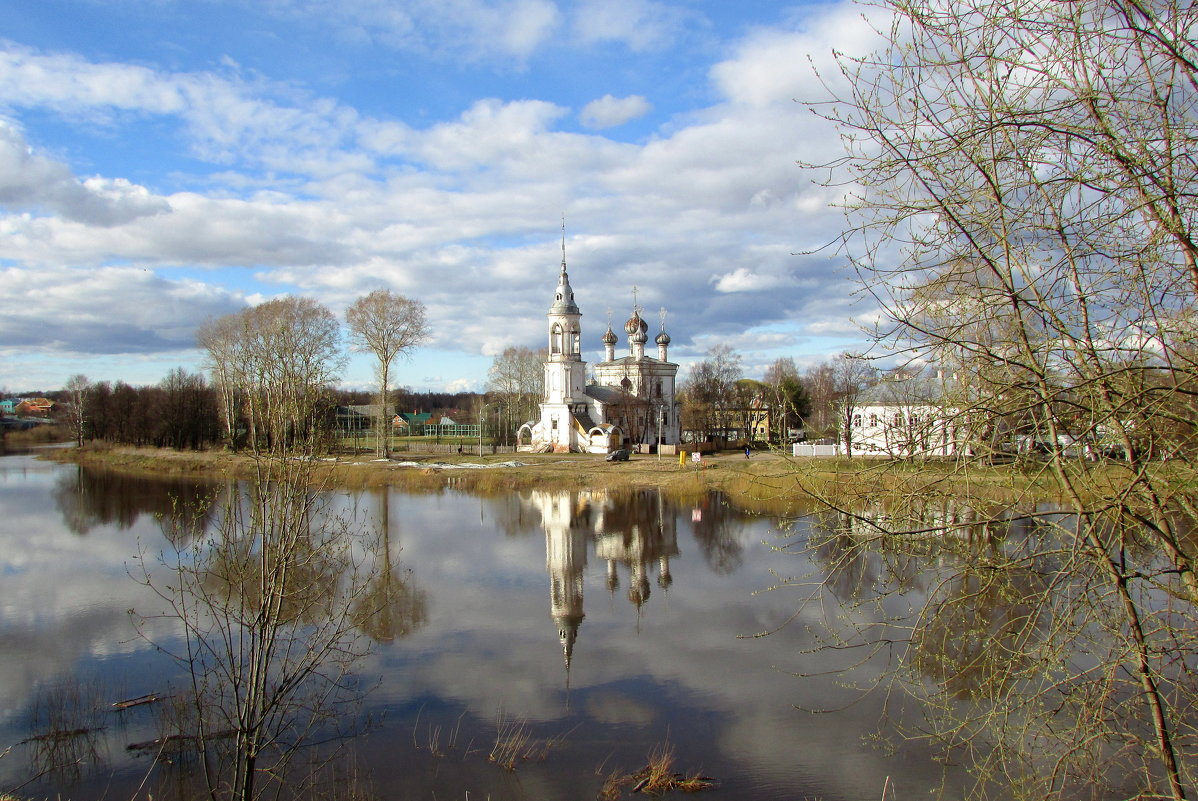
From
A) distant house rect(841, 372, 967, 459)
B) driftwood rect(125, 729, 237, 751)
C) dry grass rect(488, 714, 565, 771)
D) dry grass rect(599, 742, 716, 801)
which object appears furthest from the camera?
driftwood rect(125, 729, 237, 751)

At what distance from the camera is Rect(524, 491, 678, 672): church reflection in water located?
1318 cm

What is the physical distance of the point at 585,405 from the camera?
41.3 m

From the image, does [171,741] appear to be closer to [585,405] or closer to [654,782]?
[654,782]

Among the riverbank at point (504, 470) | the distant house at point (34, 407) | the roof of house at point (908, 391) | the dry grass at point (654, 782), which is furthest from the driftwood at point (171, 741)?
the distant house at point (34, 407)

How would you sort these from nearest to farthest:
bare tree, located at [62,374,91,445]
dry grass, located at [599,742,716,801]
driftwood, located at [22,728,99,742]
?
dry grass, located at [599,742,716,801] < driftwood, located at [22,728,99,742] < bare tree, located at [62,374,91,445]

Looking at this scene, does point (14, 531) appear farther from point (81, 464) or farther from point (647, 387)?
point (647, 387)

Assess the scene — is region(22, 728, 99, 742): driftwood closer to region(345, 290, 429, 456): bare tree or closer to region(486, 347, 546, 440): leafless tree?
region(345, 290, 429, 456): bare tree

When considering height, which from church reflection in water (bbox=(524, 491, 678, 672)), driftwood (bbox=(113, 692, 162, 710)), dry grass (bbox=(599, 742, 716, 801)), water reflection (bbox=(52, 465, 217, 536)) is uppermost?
water reflection (bbox=(52, 465, 217, 536))

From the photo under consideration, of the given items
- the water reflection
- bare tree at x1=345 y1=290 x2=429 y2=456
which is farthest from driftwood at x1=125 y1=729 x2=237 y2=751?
bare tree at x1=345 y1=290 x2=429 y2=456

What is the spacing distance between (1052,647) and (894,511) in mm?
843

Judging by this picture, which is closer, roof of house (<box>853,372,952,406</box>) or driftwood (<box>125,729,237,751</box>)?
roof of house (<box>853,372,952,406</box>)

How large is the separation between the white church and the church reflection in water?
12.8 m

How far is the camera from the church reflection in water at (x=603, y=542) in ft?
43.2

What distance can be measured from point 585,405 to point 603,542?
76.2 feet
